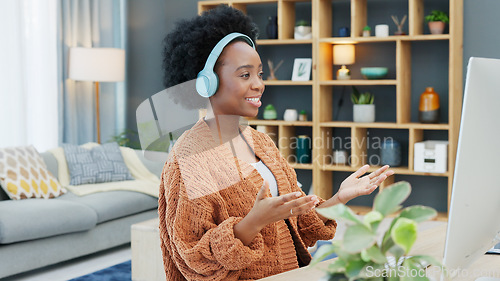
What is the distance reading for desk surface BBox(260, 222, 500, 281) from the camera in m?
1.27

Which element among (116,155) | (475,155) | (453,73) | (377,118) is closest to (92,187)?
(116,155)

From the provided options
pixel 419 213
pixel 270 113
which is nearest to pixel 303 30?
Result: pixel 270 113

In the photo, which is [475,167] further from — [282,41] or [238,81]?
[282,41]

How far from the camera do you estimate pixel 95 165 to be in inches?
173

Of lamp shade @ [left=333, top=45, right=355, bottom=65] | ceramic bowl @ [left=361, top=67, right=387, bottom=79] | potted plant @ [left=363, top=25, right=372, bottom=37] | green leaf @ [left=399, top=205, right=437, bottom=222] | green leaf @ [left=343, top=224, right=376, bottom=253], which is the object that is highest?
potted plant @ [left=363, top=25, right=372, bottom=37]

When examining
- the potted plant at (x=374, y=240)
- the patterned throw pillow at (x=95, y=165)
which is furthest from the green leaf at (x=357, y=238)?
the patterned throw pillow at (x=95, y=165)

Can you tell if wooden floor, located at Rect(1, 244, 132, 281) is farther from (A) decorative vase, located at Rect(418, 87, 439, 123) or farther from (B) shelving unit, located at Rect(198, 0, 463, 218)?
(A) decorative vase, located at Rect(418, 87, 439, 123)

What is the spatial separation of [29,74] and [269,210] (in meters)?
4.17

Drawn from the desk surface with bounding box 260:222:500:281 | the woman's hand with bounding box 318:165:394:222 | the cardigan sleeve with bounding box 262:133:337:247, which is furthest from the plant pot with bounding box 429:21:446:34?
the woman's hand with bounding box 318:165:394:222

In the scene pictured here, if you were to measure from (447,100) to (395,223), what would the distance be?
14.7ft

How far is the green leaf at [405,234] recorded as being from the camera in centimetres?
69

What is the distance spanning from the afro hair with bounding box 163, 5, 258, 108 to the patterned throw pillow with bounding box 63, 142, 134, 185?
288 cm

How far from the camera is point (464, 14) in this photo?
190 inches

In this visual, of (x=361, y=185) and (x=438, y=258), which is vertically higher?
(x=361, y=185)
